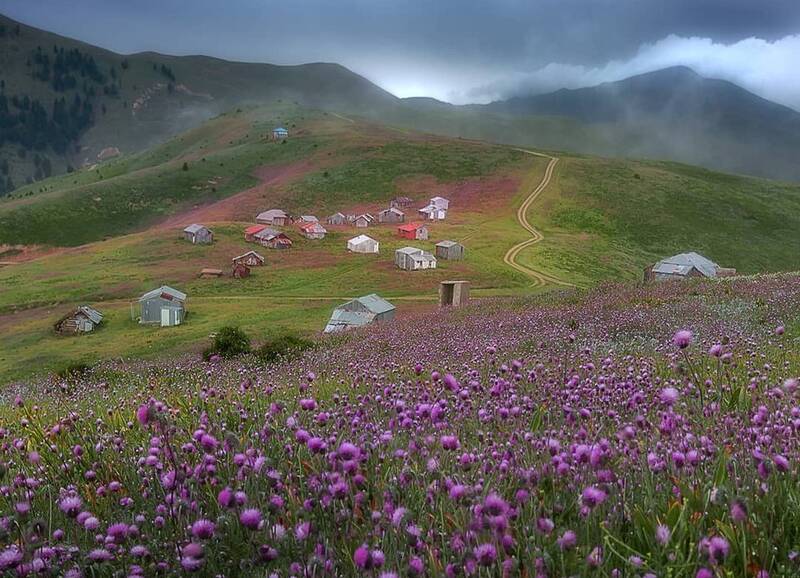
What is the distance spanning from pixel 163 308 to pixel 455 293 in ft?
117

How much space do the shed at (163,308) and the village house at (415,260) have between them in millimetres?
27686

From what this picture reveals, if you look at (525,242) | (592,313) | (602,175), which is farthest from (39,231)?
(592,313)

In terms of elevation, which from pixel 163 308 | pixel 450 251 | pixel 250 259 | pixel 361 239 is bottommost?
pixel 163 308

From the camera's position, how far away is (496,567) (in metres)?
2.39

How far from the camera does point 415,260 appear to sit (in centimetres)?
8262

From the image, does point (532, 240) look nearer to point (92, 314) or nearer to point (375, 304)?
point (375, 304)

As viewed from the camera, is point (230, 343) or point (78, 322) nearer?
point (230, 343)

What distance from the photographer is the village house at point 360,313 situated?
55.2m

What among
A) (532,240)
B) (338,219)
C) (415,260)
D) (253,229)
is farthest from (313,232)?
(532,240)

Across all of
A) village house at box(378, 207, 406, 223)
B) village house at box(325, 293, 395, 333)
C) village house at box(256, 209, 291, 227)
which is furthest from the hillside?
village house at box(378, 207, 406, 223)

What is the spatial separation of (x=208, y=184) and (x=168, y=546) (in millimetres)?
164951

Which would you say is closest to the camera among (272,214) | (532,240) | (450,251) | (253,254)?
(253,254)

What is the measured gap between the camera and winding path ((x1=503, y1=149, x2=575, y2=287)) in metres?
76.4

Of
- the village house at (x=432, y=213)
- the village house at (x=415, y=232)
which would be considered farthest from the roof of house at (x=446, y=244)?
the village house at (x=432, y=213)
